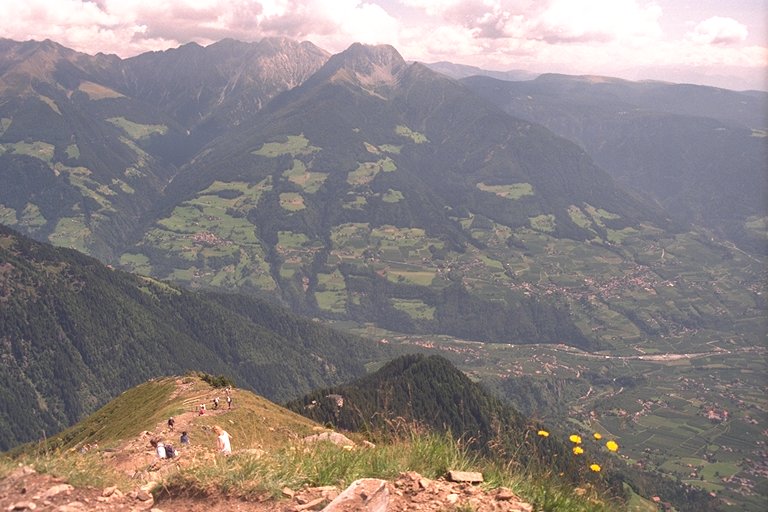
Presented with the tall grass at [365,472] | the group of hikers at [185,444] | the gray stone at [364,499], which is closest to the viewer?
the gray stone at [364,499]

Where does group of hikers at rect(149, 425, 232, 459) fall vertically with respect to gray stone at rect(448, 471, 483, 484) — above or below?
below

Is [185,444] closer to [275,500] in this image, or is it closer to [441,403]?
[275,500]

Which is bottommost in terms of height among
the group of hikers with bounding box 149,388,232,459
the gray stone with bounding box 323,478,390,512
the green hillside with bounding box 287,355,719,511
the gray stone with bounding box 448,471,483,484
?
the green hillside with bounding box 287,355,719,511

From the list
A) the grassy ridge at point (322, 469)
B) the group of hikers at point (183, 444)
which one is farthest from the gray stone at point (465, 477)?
the group of hikers at point (183, 444)

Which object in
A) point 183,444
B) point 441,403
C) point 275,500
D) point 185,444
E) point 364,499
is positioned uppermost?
point 364,499

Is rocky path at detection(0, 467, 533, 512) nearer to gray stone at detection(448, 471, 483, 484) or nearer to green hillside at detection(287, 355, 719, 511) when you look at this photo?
gray stone at detection(448, 471, 483, 484)

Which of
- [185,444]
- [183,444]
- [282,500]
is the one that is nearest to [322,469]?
[282,500]

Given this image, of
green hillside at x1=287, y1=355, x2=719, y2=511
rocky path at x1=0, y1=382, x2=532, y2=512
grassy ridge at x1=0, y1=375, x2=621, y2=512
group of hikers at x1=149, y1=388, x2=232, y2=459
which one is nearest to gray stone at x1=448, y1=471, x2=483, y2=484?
rocky path at x1=0, y1=382, x2=532, y2=512

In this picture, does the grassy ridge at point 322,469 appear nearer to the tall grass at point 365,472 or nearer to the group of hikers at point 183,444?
the tall grass at point 365,472

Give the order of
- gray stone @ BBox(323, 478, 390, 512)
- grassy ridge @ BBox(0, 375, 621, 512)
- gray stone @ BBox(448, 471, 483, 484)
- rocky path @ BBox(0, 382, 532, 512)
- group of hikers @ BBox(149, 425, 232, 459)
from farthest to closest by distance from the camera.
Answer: group of hikers @ BBox(149, 425, 232, 459)
gray stone @ BBox(448, 471, 483, 484)
grassy ridge @ BBox(0, 375, 621, 512)
rocky path @ BBox(0, 382, 532, 512)
gray stone @ BBox(323, 478, 390, 512)

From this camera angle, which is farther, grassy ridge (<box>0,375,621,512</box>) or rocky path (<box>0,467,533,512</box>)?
grassy ridge (<box>0,375,621,512</box>)

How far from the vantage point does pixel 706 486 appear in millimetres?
167875

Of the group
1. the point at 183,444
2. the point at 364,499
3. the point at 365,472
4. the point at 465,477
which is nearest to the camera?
the point at 364,499

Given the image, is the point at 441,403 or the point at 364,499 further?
the point at 441,403
